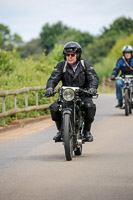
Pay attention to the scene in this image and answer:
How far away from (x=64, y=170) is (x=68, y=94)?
4.72 ft

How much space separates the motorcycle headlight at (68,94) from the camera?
9.16m

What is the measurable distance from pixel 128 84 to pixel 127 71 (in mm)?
565

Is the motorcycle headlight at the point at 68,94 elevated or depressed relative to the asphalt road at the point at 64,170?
elevated

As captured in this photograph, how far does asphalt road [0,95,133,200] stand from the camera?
6.54m

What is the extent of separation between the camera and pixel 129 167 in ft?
27.4

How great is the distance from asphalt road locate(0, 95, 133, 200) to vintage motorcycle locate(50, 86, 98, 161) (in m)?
0.25

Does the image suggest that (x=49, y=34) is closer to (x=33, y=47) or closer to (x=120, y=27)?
(x=33, y=47)

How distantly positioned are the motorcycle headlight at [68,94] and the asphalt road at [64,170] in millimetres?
940

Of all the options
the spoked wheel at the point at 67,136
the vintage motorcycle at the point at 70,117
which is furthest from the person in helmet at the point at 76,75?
the spoked wheel at the point at 67,136

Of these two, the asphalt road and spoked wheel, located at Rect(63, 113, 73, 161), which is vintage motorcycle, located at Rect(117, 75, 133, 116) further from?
spoked wheel, located at Rect(63, 113, 73, 161)

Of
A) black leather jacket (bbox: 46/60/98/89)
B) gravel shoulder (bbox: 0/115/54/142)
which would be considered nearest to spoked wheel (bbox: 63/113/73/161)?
black leather jacket (bbox: 46/60/98/89)

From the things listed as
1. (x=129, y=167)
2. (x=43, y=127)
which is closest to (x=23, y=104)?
(x=43, y=127)

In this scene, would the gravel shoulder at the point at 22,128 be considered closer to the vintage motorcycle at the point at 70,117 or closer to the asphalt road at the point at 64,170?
the asphalt road at the point at 64,170

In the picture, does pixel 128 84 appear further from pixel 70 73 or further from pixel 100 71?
pixel 100 71
